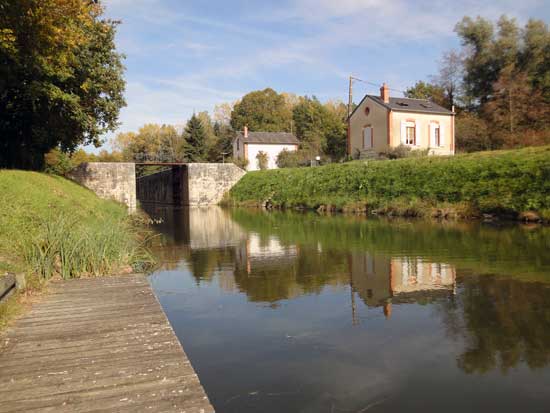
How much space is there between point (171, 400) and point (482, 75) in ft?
151

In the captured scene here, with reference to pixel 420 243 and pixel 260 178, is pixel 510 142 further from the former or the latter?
pixel 420 243

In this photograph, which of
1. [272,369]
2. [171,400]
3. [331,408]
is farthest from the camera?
[272,369]

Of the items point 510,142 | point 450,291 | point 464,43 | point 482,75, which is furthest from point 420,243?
point 464,43

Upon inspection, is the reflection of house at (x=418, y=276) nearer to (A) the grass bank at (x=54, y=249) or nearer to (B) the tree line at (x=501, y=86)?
(A) the grass bank at (x=54, y=249)

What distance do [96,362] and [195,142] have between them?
50.1 m

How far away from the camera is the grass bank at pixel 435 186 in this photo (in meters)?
17.2

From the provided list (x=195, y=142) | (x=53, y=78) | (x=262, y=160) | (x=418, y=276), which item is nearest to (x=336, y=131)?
(x=262, y=160)

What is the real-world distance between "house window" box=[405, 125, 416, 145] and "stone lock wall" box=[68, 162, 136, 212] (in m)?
20.6

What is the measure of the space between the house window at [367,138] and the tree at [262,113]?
3038 cm

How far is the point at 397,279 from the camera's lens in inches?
320

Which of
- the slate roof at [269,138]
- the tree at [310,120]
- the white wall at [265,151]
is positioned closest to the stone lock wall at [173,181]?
the white wall at [265,151]

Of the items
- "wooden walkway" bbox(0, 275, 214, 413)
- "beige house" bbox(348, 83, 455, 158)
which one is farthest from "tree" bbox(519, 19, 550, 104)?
"wooden walkway" bbox(0, 275, 214, 413)

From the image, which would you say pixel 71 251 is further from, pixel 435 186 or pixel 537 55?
pixel 537 55

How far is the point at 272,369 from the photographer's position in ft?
14.6
